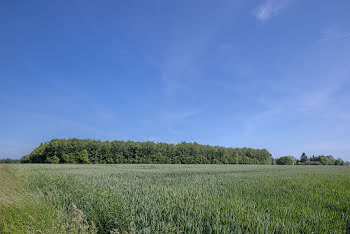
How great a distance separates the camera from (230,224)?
4191 millimetres

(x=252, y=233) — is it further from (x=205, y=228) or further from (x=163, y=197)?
(x=163, y=197)

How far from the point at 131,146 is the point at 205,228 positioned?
257 ft

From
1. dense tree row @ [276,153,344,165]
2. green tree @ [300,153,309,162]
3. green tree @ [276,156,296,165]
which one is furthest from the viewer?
green tree @ [300,153,309,162]

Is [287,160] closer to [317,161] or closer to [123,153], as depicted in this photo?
[317,161]

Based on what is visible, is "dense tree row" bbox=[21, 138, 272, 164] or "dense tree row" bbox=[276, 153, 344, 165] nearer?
"dense tree row" bbox=[21, 138, 272, 164]

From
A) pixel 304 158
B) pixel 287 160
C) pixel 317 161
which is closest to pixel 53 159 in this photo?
pixel 287 160

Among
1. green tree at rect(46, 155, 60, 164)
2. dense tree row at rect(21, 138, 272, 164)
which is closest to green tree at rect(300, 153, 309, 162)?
dense tree row at rect(21, 138, 272, 164)

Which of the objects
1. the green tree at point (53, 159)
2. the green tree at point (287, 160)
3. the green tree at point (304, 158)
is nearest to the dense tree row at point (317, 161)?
the green tree at point (287, 160)

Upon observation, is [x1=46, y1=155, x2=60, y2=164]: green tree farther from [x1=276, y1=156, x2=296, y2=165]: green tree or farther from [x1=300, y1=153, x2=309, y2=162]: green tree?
[x1=300, y1=153, x2=309, y2=162]: green tree

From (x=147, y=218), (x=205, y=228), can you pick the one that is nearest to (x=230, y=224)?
(x=205, y=228)

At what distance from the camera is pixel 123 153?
7812 centimetres

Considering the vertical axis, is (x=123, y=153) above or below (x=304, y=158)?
above

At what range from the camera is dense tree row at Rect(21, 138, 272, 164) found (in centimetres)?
7188

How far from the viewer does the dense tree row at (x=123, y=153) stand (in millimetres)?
71875
